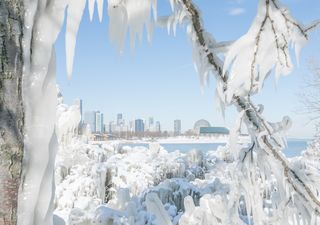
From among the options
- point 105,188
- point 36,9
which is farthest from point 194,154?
point 36,9

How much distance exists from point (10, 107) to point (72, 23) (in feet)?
0.89

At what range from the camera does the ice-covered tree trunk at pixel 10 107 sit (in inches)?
31.7

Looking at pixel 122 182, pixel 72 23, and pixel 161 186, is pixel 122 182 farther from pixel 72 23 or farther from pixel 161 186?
pixel 72 23

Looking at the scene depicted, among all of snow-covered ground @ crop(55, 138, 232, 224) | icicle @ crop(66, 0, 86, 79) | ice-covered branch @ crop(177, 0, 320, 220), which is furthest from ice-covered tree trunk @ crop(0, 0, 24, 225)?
snow-covered ground @ crop(55, 138, 232, 224)

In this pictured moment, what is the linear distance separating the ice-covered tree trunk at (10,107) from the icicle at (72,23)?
131 millimetres

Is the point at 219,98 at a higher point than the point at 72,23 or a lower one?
lower

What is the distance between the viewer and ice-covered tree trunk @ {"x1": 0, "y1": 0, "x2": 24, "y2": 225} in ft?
→ 2.64

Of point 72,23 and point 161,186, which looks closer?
point 72,23

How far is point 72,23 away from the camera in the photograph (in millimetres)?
961

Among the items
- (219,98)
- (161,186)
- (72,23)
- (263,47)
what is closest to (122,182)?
(161,186)

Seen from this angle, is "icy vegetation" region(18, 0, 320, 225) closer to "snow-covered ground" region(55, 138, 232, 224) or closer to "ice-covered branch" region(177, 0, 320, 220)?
"ice-covered branch" region(177, 0, 320, 220)

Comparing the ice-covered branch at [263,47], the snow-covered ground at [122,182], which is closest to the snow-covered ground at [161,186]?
the snow-covered ground at [122,182]

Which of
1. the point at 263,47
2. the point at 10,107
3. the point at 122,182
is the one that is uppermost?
the point at 263,47

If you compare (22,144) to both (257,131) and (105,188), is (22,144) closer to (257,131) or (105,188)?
(257,131)
